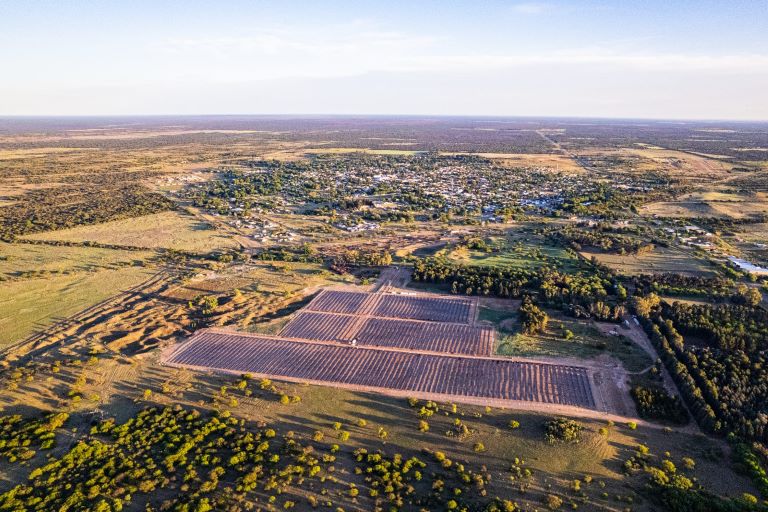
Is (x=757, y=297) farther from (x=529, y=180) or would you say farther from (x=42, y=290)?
(x=529, y=180)

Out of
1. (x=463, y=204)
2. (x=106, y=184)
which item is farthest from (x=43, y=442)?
(x=106, y=184)

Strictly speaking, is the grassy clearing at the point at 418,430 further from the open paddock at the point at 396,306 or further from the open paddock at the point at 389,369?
the open paddock at the point at 396,306

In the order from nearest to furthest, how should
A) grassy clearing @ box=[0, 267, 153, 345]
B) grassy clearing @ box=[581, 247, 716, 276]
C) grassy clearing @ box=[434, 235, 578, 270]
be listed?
1. grassy clearing @ box=[0, 267, 153, 345]
2. grassy clearing @ box=[581, 247, 716, 276]
3. grassy clearing @ box=[434, 235, 578, 270]

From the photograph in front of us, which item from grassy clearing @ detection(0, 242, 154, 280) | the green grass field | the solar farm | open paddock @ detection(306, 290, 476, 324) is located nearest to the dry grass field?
the green grass field

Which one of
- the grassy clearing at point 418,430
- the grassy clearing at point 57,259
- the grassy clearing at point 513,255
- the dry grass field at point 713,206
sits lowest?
the grassy clearing at point 418,430

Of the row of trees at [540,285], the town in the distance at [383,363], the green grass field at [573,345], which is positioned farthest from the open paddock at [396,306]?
the green grass field at [573,345]

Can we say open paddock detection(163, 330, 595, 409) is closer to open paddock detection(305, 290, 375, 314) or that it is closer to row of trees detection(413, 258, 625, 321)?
open paddock detection(305, 290, 375, 314)
